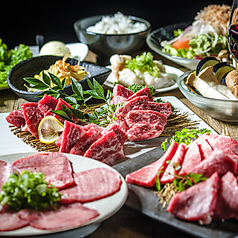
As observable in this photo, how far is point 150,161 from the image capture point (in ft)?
5.69

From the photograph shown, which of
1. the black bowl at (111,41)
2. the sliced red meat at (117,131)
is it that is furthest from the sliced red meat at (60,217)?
the black bowl at (111,41)

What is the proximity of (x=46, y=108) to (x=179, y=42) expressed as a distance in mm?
1931

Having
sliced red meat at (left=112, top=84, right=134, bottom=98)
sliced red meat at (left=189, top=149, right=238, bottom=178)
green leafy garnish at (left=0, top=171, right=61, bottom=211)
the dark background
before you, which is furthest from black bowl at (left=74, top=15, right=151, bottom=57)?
green leafy garnish at (left=0, top=171, right=61, bottom=211)

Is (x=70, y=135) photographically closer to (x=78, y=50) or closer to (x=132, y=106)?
(x=132, y=106)

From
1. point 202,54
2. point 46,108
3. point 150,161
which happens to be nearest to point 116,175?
point 150,161

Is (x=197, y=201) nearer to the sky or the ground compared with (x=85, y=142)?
nearer to the sky

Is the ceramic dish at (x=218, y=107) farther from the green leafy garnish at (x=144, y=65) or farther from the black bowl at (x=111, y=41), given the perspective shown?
the black bowl at (x=111, y=41)

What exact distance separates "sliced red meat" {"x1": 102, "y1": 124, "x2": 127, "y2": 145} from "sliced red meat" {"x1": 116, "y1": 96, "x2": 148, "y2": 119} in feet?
0.55

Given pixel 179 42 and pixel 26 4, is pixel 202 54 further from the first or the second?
pixel 26 4

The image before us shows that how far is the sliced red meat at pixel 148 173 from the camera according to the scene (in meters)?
1.48

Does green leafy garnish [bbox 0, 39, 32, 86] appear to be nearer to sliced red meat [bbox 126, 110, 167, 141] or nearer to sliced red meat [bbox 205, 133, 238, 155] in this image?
sliced red meat [bbox 126, 110, 167, 141]

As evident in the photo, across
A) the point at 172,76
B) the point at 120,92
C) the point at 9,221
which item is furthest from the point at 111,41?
the point at 9,221

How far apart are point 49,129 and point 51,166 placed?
21.1 inches

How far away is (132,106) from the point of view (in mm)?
2059
